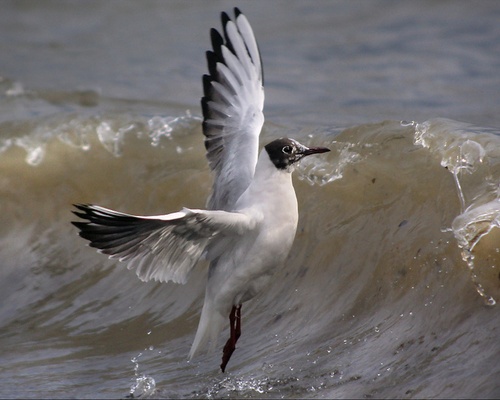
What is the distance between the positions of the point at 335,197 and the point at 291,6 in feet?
32.3

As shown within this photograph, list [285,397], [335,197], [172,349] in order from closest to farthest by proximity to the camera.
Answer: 1. [285,397]
2. [172,349]
3. [335,197]

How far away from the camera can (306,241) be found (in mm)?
6727

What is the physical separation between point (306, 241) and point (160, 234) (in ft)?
6.04

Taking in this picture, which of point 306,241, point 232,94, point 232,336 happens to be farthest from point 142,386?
point 232,94

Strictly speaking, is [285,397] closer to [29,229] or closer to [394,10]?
[29,229]

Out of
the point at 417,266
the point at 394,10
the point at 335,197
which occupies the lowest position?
the point at 417,266

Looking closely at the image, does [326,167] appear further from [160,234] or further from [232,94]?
[160,234]

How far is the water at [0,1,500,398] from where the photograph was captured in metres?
5.31

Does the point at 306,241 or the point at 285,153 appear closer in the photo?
the point at 285,153

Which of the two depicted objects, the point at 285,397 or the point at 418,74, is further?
the point at 418,74

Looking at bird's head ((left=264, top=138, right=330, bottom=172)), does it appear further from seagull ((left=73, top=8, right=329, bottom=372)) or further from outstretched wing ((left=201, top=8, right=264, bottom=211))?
outstretched wing ((left=201, top=8, right=264, bottom=211))

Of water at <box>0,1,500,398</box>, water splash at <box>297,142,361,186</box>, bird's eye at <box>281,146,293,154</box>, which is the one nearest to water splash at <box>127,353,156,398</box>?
water at <box>0,1,500,398</box>

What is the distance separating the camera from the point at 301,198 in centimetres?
709

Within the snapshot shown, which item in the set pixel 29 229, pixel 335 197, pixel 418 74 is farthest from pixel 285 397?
pixel 418 74
